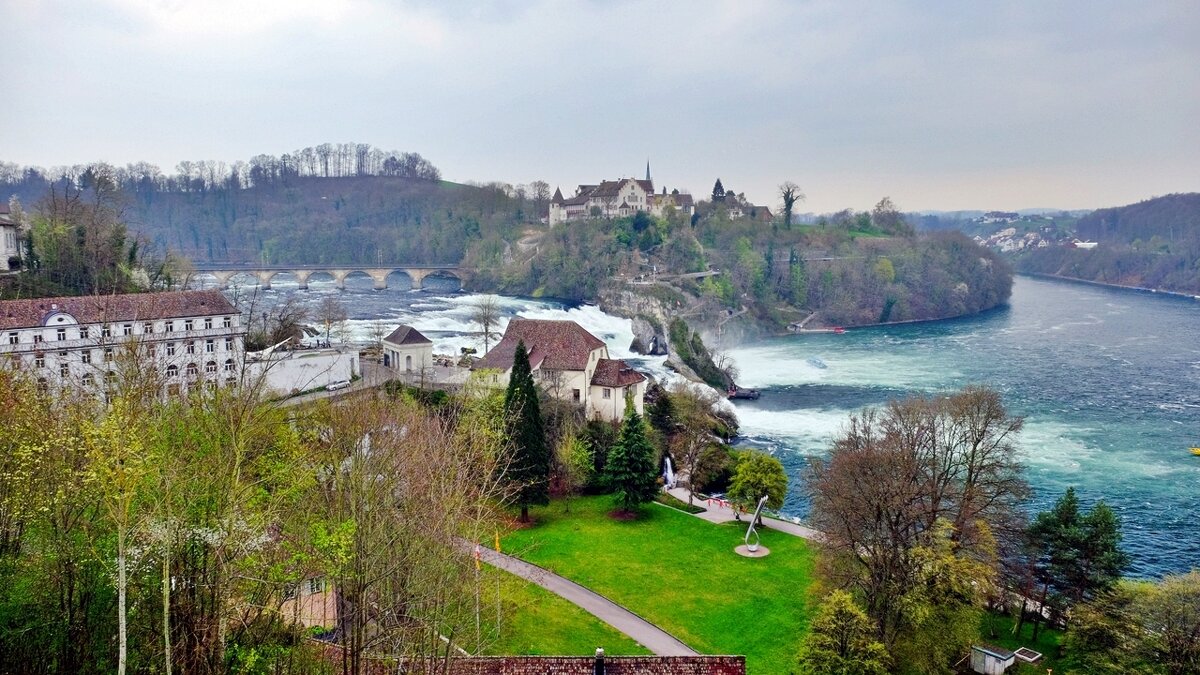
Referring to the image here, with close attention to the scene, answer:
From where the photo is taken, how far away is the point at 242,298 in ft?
253

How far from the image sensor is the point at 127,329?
30.5m

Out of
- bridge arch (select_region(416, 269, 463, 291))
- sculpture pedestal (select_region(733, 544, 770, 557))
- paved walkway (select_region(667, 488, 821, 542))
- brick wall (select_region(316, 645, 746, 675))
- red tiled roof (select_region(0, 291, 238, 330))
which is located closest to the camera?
brick wall (select_region(316, 645, 746, 675))

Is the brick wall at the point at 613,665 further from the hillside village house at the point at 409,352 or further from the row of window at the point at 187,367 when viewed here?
the hillside village house at the point at 409,352

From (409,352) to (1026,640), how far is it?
3272cm

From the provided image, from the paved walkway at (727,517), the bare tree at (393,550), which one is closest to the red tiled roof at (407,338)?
the paved walkway at (727,517)

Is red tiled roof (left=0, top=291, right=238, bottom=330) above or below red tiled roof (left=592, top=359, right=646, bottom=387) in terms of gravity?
above

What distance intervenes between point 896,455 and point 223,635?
19.7 m

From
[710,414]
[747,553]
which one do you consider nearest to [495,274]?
[710,414]

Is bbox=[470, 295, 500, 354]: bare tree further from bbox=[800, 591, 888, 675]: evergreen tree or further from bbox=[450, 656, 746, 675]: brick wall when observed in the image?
bbox=[800, 591, 888, 675]: evergreen tree

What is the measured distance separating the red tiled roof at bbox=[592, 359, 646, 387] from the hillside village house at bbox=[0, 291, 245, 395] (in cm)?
1808

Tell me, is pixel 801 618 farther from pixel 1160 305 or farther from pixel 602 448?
pixel 1160 305

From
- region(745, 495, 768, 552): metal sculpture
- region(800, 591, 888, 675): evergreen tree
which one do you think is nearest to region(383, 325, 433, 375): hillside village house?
region(745, 495, 768, 552): metal sculpture

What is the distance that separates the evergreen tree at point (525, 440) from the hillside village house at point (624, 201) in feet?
293

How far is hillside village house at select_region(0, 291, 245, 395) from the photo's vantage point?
3294 centimetres
